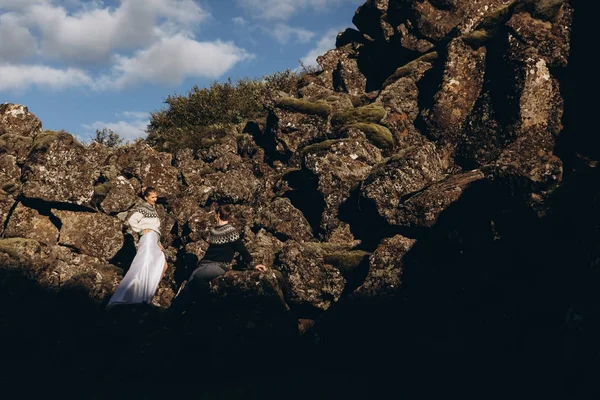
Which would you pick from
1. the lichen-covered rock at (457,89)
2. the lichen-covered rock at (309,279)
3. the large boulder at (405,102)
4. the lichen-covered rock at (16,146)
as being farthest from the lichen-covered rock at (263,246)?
the lichen-covered rock at (16,146)

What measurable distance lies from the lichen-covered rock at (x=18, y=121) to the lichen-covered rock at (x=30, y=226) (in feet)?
11.8

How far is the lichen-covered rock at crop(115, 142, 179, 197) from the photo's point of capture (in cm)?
1692

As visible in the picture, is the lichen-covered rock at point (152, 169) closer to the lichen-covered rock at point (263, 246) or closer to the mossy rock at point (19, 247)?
the mossy rock at point (19, 247)

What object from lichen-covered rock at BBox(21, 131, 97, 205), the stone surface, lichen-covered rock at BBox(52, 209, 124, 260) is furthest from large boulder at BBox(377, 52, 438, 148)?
lichen-covered rock at BBox(21, 131, 97, 205)

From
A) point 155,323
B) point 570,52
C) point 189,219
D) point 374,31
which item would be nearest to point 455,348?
point 155,323

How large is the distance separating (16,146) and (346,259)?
1104 cm

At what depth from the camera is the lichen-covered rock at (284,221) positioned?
14.0 meters

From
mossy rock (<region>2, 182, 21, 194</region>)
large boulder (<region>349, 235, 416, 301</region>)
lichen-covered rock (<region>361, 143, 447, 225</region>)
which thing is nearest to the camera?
large boulder (<region>349, 235, 416, 301</region>)

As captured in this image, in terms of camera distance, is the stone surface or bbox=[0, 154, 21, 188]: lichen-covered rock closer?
bbox=[0, 154, 21, 188]: lichen-covered rock

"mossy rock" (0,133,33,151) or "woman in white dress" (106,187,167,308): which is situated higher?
"mossy rock" (0,133,33,151)

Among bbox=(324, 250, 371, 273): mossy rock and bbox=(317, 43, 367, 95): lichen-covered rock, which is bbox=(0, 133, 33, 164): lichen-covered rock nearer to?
bbox=(324, 250, 371, 273): mossy rock

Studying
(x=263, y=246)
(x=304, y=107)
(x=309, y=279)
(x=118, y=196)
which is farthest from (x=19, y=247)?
(x=304, y=107)

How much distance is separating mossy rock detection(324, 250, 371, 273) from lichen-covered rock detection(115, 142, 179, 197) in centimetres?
758

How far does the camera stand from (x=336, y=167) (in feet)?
47.8
